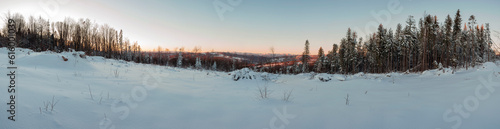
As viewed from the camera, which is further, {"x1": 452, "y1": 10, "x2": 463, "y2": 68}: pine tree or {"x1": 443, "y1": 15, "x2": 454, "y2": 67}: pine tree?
{"x1": 443, "y1": 15, "x2": 454, "y2": 67}: pine tree

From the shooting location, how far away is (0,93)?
2033 mm

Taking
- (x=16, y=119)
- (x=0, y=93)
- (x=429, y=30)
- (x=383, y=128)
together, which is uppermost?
(x=429, y=30)

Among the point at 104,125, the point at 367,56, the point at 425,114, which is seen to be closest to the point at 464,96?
the point at 425,114

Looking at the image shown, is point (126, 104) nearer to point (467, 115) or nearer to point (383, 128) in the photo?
point (383, 128)

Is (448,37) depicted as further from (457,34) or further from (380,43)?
(380,43)

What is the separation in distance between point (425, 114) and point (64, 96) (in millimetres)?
5131

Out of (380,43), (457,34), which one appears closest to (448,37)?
(457,34)

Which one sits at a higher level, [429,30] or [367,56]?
[429,30]

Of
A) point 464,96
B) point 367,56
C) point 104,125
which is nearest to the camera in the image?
point 104,125

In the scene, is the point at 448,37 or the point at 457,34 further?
the point at 448,37

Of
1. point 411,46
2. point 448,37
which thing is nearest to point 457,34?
point 448,37

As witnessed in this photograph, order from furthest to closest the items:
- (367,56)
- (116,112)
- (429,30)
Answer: (367,56), (429,30), (116,112)

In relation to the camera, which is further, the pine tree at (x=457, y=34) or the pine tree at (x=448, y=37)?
the pine tree at (x=448, y=37)

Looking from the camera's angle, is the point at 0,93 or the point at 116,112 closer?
the point at 0,93
